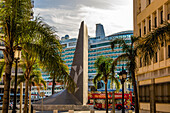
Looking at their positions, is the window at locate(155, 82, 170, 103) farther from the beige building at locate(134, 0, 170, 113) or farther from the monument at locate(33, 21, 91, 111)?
the monument at locate(33, 21, 91, 111)

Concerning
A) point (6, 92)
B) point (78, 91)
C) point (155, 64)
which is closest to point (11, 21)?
point (6, 92)

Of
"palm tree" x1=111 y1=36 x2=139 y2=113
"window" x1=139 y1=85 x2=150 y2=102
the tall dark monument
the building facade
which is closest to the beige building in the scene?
"window" x1=139 y1=85 x2=150 y2=102

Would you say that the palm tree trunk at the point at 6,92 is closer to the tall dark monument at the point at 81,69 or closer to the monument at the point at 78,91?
the monument at the point at 78,91

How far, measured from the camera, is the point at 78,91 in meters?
42.0

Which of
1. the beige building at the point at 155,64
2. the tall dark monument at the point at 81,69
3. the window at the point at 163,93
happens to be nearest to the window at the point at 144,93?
the beige building at the point at 155,64

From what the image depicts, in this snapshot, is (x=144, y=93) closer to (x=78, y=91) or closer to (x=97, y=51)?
(x=78, y=91)

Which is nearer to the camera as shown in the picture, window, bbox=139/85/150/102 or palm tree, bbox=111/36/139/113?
palm tree, bbox=111/36/139/113

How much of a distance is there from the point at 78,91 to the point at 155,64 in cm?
1572

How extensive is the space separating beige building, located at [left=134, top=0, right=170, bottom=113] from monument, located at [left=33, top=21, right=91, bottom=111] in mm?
8571

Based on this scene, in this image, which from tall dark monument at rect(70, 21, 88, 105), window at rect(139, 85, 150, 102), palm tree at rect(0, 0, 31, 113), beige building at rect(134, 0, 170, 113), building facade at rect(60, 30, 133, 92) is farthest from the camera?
building facade at rect(60, 30, 133, 92)

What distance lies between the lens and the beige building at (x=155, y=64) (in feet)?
90.3

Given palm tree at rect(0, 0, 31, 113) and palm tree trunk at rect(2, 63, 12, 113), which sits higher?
palm tree at rect(0, 0, 31, 113)

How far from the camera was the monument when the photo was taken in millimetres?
40844

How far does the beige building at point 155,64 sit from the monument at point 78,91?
857cm
